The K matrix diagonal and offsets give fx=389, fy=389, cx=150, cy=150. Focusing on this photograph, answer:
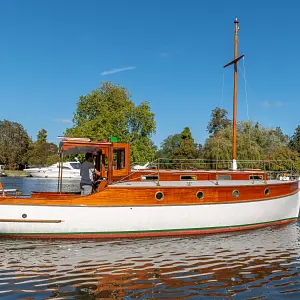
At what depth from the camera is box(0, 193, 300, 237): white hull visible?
41.9 feet

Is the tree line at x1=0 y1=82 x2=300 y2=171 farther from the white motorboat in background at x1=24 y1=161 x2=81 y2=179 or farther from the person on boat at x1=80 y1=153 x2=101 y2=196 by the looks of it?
the person on boat at x1=80 y1=153 x2=101 y2=196

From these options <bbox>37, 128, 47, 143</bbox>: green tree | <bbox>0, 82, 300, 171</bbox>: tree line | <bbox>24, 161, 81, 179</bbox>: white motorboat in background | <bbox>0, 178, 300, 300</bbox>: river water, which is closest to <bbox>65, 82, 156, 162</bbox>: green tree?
<bbox>0, 82, 300, 171</bbox>: tree line

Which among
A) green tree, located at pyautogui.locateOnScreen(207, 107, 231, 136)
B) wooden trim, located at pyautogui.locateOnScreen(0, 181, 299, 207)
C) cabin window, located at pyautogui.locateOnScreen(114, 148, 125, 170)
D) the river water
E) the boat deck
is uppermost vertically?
green tree, located at pyautogui.locateOnScreen(207, 107, 231, 136)

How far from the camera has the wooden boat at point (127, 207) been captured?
12812 millimetres

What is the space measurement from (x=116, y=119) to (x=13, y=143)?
40.5 m

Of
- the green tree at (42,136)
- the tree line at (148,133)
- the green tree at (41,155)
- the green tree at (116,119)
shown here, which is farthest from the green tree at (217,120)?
the green tree at (42,136)

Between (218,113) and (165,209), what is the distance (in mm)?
61502

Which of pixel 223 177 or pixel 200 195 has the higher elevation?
pixel 223 177

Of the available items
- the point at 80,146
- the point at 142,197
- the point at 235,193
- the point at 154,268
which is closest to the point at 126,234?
the point at 142,197

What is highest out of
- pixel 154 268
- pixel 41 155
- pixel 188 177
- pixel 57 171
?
pixel 41 155

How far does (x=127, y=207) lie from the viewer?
43.3 feet

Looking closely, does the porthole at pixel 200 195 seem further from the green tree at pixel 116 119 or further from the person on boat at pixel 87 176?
the green tree at pixel 116 119

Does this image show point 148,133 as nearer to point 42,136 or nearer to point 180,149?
point 180,149

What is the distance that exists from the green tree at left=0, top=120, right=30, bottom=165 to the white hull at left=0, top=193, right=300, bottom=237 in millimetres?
71628
